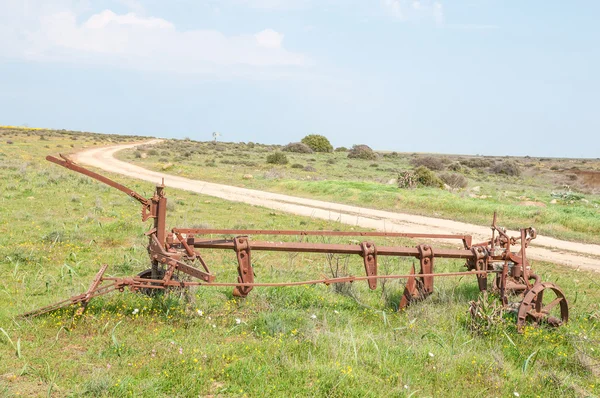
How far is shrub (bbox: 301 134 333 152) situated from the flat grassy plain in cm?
5766

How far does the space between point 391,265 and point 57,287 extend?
6.37 m

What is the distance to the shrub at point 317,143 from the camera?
66500 millimetres

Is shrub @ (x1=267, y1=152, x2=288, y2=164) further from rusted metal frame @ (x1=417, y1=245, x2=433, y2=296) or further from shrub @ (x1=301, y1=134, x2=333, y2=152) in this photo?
rusted metal frame @ (x1=417, y1=245, x2=433, y2=296)

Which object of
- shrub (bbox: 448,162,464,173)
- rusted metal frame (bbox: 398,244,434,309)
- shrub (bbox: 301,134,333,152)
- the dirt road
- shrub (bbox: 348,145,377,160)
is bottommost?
the dirt road

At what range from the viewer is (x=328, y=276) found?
30.1 feet

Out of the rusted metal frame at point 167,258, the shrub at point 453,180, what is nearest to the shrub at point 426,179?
the shrub at point 453,180

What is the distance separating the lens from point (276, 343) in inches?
218

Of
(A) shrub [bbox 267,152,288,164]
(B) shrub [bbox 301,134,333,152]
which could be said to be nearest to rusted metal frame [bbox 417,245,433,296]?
(A) shrub [bbox 267,152,288,164]

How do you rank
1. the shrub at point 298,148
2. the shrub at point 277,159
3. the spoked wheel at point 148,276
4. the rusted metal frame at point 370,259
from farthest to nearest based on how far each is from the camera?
1. the shrub at point 298,148
2. the shrub at point 277,159
3. the rusted metal frame at point 370,259
4. the spoked wheel at point 148,276

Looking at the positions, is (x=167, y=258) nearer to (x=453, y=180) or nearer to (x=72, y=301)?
(x=72, y=301)

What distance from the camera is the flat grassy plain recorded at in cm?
471

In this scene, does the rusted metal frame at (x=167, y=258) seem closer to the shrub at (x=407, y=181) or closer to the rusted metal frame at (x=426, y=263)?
the rusted metal frame at (x=426, y=263)

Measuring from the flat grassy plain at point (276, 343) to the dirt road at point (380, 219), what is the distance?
11.4 feet

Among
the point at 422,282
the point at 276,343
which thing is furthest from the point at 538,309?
the point at 276,343
